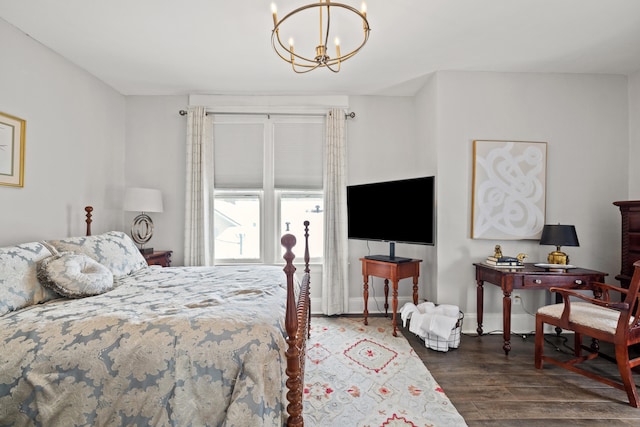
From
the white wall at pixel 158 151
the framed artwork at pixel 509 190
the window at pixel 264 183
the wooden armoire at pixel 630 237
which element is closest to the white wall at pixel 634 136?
the wooden armoire at pixel 630 237

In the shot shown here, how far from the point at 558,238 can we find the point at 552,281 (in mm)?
443

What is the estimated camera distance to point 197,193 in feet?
12.0

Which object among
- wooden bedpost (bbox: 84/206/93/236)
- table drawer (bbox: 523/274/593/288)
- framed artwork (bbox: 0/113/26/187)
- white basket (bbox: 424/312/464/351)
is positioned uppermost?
framed artwork (bbox: 0/113/26/187)

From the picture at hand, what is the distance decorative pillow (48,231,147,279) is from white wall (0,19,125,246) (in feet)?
1.98

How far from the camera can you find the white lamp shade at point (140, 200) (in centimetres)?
329

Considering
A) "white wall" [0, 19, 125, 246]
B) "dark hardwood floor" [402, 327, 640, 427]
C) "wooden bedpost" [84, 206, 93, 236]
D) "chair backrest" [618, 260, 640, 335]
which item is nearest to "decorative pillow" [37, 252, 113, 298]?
"white wall" [0, 19, 125, 246]

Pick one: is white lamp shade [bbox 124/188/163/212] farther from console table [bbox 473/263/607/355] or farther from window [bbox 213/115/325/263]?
console table [bbox 473/263/607/355]

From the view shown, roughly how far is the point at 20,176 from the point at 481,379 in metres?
4.08

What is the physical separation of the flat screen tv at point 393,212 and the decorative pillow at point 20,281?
278 centimetres

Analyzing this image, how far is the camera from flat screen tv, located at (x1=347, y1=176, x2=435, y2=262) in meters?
3.08

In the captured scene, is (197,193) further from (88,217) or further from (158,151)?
(88,217)

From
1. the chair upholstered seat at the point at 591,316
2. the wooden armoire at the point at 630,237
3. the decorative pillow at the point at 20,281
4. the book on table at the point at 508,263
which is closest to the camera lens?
the decorative pillow at the point at 20,281

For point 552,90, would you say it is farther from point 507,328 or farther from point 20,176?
point 20,176

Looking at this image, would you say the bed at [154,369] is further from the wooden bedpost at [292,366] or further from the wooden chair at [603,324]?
the wooden chair at [603,324]
